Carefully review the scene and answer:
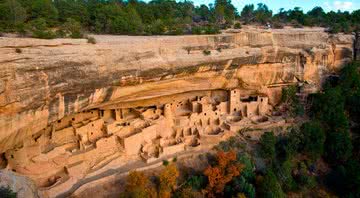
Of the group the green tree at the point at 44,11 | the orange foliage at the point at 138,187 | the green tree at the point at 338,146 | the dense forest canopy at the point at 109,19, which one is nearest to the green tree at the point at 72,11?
the dense forest canopy at the point at 109,19

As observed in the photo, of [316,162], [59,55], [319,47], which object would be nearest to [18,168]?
[59,55]

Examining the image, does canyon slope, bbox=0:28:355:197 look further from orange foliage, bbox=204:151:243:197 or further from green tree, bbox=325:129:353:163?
green tree, bbox=325:129:353:163

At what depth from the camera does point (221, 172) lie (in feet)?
46.3

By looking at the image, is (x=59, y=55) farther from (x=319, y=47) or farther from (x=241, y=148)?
(x=319, y=47)

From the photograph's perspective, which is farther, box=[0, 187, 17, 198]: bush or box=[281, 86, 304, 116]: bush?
box=[281, 86, 304, 116]: bush

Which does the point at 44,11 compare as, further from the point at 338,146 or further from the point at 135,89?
the point at 338,146

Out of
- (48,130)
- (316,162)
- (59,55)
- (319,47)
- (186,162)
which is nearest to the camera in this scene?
(59,55)

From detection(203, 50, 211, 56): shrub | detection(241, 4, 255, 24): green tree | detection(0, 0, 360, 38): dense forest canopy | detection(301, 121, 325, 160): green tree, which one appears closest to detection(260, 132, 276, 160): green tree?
detection(301, 121, 325, 160): green tree

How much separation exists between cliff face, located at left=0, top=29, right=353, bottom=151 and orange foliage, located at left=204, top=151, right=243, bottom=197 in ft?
11.8

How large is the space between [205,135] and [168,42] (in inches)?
187

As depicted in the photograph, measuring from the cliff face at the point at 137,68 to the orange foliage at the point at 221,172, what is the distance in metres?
3.59

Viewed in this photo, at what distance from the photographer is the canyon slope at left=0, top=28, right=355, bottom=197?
34.2 feet

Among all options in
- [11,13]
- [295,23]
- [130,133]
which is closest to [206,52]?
[130,133]

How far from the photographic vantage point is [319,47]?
727 inches
